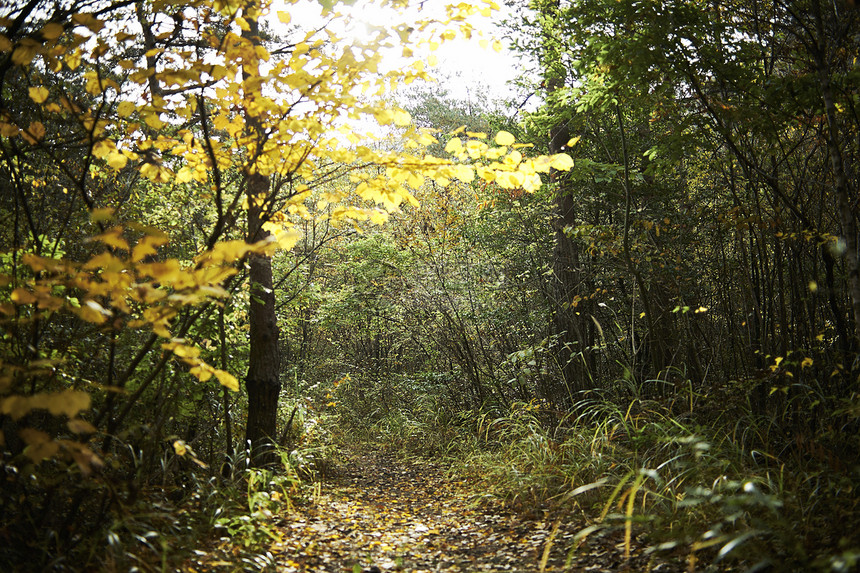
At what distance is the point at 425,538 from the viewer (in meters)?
3.85

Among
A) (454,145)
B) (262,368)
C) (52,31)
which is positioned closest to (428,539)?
(262,368)

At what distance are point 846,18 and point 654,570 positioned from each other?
12.5 ft

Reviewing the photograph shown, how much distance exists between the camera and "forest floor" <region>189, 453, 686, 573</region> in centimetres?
303

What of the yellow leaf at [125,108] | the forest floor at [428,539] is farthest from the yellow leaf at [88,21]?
the forest floor at [428,539]

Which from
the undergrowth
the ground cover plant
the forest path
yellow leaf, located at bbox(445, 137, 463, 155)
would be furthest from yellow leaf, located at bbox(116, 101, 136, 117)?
the undergrowth

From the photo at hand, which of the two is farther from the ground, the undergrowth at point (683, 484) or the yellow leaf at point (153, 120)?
the yellow leaf at point (153, 120)

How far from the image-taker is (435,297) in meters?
7.97

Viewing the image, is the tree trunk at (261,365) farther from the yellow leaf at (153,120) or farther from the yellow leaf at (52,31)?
the yellow leaf at (52,31)

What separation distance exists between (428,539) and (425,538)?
0.03 meters

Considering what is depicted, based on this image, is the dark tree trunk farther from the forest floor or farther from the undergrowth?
the undergrowth

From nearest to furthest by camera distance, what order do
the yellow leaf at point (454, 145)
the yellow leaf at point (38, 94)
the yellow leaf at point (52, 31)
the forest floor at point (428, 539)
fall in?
the yellow leaf at point (52, 31), the yellow leaf at point (38, 94), the yellow leaf at point (454, 145), the forest floor at point (428, 539)

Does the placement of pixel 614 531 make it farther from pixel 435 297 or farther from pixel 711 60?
pixel 435 297

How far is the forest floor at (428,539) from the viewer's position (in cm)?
303

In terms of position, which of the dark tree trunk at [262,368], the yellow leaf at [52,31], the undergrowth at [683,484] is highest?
the yellow leaf at [52,31]
